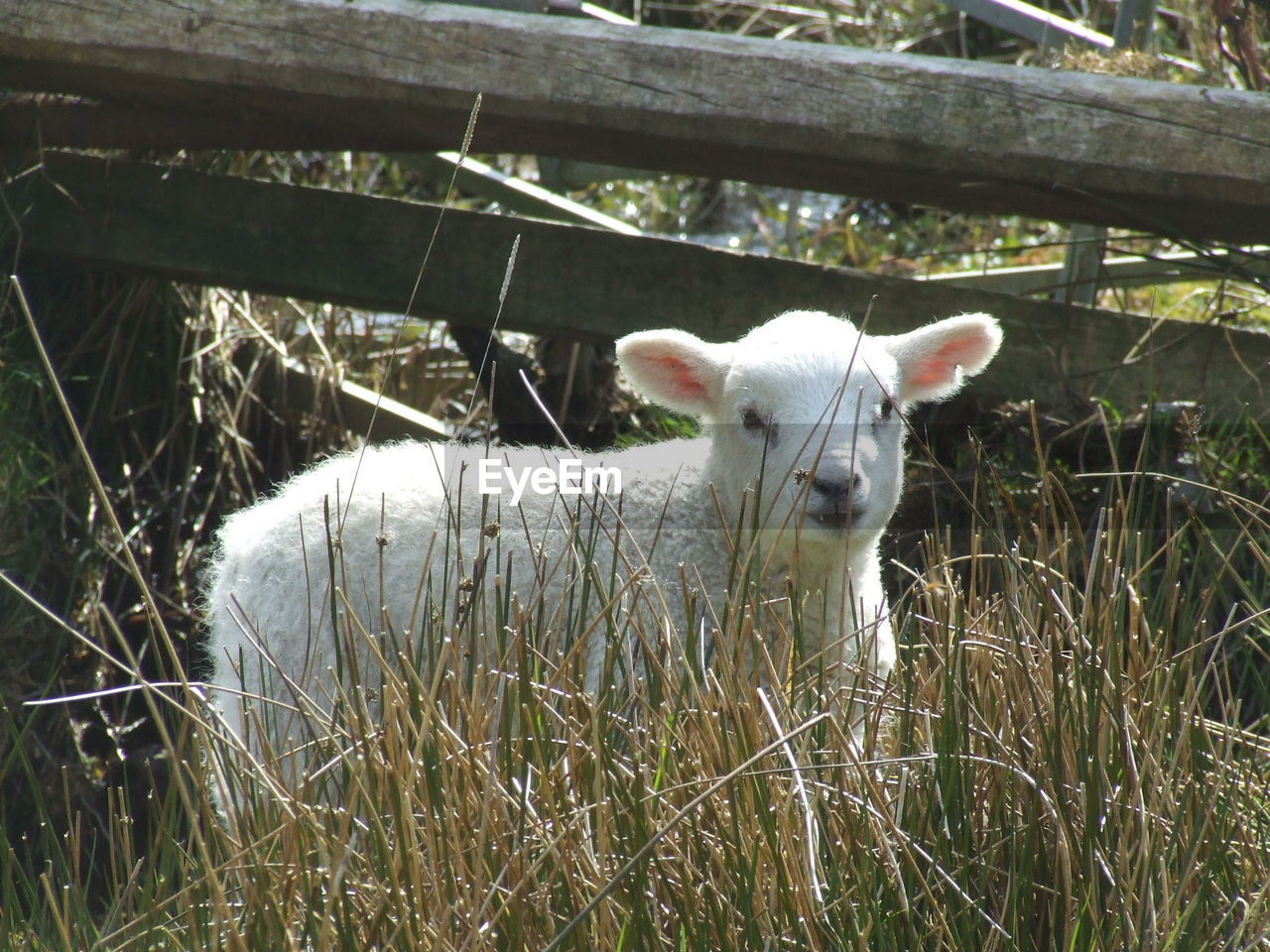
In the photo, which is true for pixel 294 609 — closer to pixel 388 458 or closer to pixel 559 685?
pixel 388 458

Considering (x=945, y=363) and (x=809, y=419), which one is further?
(x=945, y=363)

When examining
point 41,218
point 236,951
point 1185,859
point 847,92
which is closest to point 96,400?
point 41,218

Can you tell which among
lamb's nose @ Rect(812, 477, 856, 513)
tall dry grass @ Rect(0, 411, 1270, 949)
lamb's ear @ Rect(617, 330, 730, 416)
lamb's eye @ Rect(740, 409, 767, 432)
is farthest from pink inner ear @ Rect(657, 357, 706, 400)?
tall dry grass @ Rect(0, 411, 1270, 949)

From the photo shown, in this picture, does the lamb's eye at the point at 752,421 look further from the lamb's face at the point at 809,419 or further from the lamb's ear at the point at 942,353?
the lamb's ear at the point at 942,353

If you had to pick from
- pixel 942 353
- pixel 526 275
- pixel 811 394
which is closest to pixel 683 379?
pixel 811 394

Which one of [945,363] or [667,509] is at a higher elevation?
[945,363]

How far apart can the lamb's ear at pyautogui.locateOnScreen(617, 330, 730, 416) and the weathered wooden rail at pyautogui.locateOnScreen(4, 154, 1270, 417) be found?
2.62 feet

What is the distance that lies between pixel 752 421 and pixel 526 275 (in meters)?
1.29

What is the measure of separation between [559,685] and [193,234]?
2.68m

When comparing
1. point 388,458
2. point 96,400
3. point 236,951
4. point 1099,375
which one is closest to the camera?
point 236,951

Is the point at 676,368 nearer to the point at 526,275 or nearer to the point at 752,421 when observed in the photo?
the point at 752,421

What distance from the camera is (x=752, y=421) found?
349cm

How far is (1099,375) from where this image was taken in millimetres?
4418

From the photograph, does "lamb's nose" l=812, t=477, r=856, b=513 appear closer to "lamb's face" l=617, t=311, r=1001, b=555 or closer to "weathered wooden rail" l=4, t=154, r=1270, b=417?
"lamb's face" l=617, t=311, r=1001, b=555
